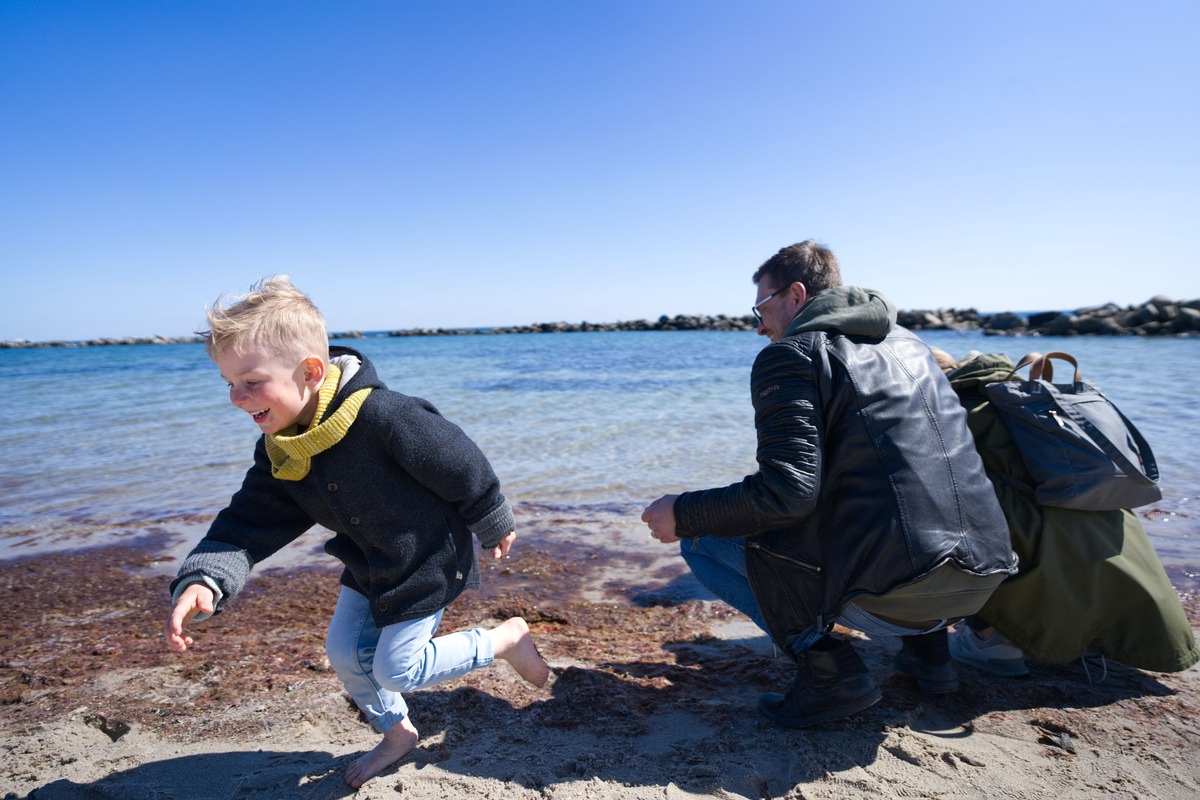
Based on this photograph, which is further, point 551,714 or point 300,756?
point 551,714

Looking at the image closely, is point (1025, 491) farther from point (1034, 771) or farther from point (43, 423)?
point (43, 423)

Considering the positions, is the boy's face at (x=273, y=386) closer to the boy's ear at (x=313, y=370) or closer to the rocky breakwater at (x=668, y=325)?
the boy's ear at (x=313, y=370)

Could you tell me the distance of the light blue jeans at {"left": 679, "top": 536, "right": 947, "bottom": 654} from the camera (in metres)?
2.35

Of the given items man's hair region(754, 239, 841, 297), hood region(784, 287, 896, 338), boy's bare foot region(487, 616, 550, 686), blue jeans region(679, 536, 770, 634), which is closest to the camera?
hood region(784, 287, 896, 338)

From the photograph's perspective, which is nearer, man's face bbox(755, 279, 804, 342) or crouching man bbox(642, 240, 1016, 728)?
crouching man bbox(642, 240, 1016, 728)

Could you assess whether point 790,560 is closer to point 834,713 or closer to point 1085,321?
point 834,713

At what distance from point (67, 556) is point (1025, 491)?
5956 mm

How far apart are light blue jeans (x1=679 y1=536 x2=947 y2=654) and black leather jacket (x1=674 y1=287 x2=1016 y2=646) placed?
100 mm

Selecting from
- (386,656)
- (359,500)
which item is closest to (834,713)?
(386,656)

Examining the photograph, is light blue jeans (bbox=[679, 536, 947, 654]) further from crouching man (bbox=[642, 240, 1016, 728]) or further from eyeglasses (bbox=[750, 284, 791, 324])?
eyeglasses (bbox=[750, 284, 791, 324])

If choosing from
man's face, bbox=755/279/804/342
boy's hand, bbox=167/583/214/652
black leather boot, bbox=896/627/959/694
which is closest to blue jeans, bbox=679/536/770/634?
black leather boot, bbox=896/627/959/694

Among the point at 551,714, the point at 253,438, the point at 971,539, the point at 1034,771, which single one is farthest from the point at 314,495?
the point at 253,438

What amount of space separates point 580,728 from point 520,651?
34cm

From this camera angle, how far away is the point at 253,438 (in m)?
9.66
